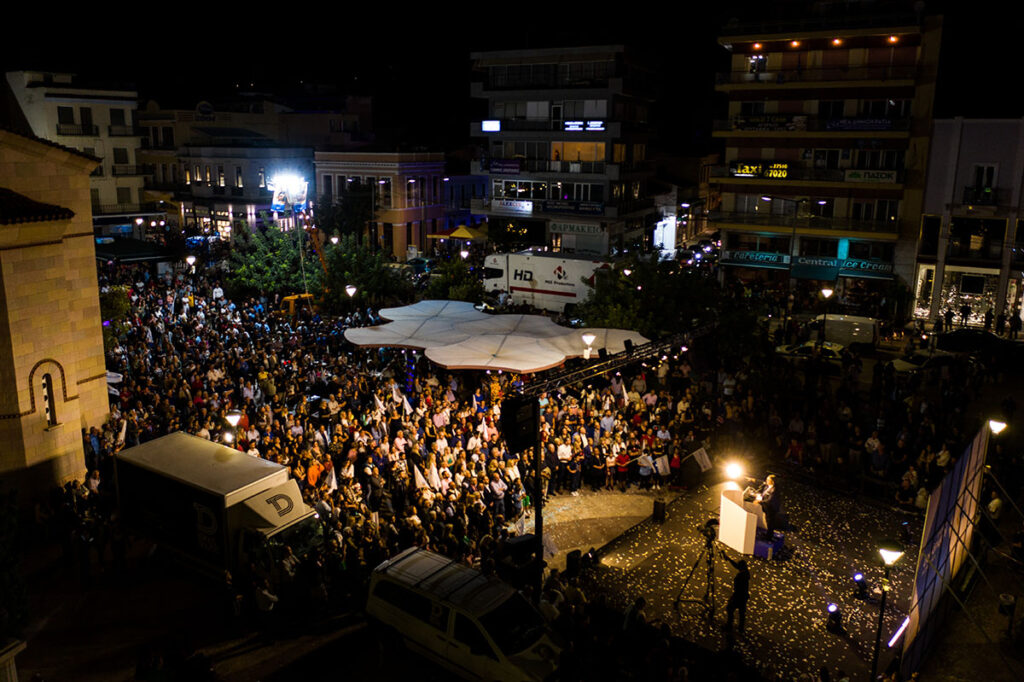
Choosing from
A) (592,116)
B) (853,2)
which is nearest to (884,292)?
(853,2)

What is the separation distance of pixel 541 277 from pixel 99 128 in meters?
32.1

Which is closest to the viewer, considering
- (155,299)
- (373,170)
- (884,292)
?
(155,299)

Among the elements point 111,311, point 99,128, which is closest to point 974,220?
point 111,311

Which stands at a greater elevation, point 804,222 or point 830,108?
point 830,108

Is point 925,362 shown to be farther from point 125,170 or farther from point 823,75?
point 125,170

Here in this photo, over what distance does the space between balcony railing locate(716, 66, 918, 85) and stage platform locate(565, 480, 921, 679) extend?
25422 millimetres

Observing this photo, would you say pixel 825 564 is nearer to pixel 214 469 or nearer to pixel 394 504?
pixel 394 504

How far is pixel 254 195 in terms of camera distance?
175ft

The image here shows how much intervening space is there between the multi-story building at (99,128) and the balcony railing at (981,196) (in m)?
45.8

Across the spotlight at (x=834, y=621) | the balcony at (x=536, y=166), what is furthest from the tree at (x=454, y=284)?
the spotlight at (x=834, y=621)

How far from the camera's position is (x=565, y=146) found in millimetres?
47625

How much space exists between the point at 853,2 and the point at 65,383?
122 ft

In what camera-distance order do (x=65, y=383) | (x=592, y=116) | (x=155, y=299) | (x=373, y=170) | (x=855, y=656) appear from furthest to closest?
1. (x=373, y=170)
2. (x=592, y=116)
3. (x=155, y=299)
4. (x=65, y=383)
5. (x=855, y=656)

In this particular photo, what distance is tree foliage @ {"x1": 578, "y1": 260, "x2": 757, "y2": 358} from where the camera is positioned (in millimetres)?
24719
